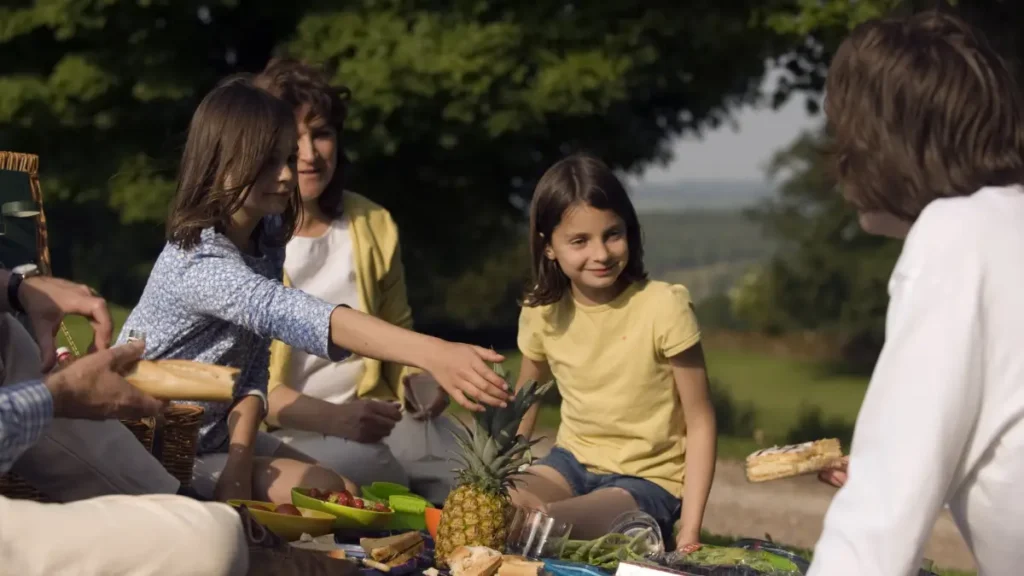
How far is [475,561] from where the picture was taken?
3.63 meters

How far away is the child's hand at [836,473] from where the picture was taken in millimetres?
3756

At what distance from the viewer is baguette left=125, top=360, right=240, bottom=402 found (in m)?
3.20

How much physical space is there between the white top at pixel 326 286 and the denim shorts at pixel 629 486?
970 millimetres

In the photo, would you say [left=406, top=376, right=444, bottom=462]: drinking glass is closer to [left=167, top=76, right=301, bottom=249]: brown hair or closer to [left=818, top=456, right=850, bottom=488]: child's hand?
[left=167, top=76, right=301, bottom=249]: brown hair

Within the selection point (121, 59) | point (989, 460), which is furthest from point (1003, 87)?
point (121, 59)

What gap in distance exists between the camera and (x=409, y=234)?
37.9 ft

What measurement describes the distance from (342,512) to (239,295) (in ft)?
2.61

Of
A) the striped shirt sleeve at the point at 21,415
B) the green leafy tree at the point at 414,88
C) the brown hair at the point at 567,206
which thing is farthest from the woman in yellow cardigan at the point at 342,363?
the green leafy tree at the point at 414,88

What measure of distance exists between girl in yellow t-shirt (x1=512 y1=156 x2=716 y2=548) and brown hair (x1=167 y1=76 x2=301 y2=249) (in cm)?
103

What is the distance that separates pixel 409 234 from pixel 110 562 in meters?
8.73

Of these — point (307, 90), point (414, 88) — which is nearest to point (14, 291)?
point (307, 90)

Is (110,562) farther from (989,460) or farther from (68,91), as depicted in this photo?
(68,91)

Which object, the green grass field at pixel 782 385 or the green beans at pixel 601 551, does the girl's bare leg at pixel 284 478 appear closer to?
the green beans at pixel 601 551

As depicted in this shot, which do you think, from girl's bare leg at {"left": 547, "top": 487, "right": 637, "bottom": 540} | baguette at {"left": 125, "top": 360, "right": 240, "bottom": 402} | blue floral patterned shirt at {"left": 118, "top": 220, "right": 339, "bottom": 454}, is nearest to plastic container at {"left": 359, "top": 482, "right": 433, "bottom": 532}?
girl's bare leg at {"left": 547, "top": 487, "right": 637, "bottom": 540}
